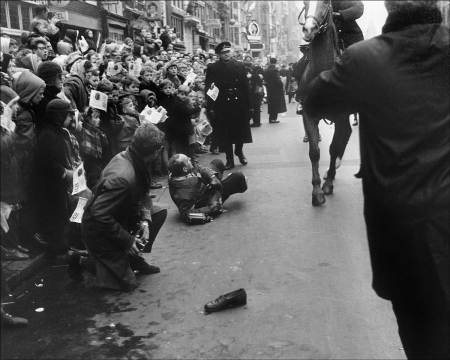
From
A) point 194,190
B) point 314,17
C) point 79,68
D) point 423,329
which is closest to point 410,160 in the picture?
point 423,329

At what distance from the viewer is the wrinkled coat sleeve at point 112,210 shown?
5430 mm

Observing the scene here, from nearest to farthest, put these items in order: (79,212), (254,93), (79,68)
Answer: (79,212) → (79,68) → (254,93)

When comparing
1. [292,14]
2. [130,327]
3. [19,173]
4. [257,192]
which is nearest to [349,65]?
[130,327]

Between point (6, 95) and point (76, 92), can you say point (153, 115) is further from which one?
point (6, 95)

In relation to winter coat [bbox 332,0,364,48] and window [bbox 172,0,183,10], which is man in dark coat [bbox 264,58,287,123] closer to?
winter coat [bbox 332,0,364,48]

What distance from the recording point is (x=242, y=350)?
13.8 ft

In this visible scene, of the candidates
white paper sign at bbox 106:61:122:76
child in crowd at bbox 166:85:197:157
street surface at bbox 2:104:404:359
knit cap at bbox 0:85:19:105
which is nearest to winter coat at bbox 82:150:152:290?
street surface at bbox 2:104:404:359

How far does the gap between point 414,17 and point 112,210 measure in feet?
10.9

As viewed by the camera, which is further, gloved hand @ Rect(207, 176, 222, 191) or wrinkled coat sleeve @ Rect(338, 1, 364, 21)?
wrinkled coat sleeve @ Rect(338, 1, 364, 21)

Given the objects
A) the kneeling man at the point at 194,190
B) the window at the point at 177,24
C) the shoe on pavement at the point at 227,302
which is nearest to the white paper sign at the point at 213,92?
the kneeling man at the point at 194,190

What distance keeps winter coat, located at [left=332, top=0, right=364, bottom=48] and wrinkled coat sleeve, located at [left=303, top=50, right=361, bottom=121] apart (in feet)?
19.4

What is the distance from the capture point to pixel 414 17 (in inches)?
111

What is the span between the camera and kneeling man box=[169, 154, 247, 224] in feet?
26.5

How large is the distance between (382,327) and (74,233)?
11.3 feet
